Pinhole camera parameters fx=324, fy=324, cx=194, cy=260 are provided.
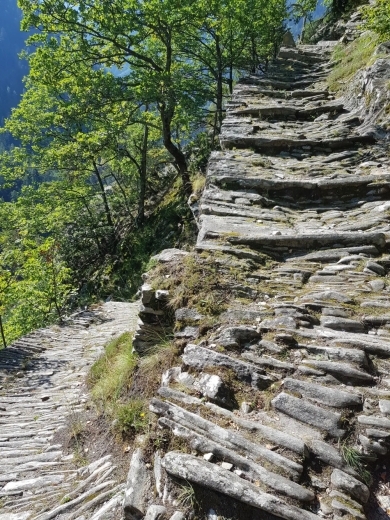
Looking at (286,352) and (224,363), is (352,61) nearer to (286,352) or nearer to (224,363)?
(286,352)

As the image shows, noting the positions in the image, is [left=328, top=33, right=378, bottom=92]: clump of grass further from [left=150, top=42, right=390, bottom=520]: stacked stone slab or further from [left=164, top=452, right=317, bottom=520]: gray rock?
[left=164, top=452, right=317, bottom=520]: gray rock

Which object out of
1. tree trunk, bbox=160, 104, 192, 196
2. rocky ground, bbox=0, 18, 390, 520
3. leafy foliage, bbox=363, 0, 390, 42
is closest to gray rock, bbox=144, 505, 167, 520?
rocky ground, bbox=0, 18, 390, 520

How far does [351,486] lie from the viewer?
2162 mm

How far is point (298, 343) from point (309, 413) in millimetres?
790

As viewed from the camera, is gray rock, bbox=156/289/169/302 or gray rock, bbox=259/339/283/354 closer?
gray rock, bbox=259/339/283/354

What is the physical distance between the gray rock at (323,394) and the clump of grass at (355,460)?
34cm

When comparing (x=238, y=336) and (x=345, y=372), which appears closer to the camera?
(x=345, y=372)

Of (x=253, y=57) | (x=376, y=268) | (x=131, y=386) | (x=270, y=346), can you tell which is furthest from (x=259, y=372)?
(x=253, y=57)

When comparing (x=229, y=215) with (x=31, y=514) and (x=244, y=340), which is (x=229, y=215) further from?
(x=31, y=514)

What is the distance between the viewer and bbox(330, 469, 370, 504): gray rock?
2139 mm

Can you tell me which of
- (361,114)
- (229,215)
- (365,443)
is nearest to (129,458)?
(365,443)

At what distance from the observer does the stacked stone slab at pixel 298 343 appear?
2270 mm

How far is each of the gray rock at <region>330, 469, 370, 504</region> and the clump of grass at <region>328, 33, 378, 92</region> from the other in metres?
11.0

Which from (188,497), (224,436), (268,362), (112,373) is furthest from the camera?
(112,373)
